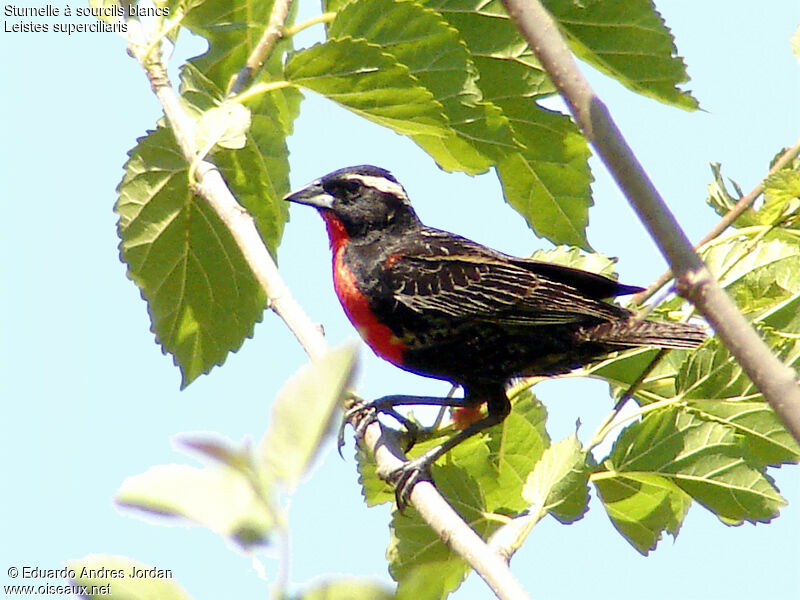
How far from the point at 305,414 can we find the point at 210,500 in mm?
127

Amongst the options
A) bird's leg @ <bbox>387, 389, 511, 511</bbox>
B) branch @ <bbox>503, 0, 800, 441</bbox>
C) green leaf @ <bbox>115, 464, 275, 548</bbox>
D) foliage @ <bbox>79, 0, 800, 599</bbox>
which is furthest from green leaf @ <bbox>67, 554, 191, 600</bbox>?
bird's leg @ <bbox>387, 389, 511, 511</bbox>

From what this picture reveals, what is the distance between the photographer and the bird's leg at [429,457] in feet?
11.9

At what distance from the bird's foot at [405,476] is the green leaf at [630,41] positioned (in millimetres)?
1489

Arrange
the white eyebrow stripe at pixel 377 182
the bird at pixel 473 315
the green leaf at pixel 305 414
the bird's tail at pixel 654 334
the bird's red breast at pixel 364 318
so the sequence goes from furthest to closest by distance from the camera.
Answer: the white eyebrow stripe at pixel 377 182 < the bird's red breast at pixel 364 318 < the bird at pixel 473 315 < the bird's tail at pixel 654 334 < the green leaf at pixel 305 414

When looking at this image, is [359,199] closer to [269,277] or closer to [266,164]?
[266,164]

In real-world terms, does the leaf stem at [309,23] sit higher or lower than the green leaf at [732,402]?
higher

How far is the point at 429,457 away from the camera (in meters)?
3.96

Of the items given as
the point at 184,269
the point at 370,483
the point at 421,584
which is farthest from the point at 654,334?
the point at 421,584

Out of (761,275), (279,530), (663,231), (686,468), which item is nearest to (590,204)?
(761,275)

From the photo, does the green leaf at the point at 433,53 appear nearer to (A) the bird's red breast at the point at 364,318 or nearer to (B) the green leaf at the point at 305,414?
(A) the bird's red breast at the point at 364,318

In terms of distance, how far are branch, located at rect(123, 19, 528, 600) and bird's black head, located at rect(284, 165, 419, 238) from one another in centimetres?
158

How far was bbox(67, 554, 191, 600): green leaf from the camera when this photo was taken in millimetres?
1040

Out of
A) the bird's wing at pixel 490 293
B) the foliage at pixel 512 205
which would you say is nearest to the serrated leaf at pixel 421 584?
the foliage at pixel 512 205

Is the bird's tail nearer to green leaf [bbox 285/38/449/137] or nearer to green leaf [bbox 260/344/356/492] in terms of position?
green leaf [bbox 285/38/449/137]
